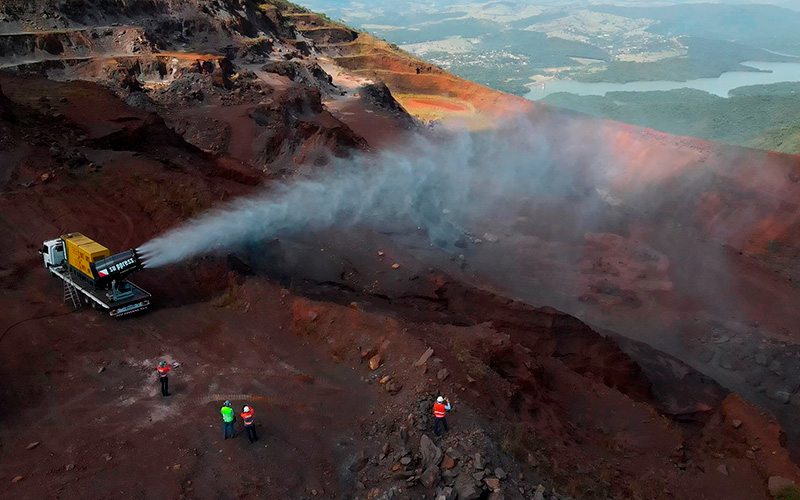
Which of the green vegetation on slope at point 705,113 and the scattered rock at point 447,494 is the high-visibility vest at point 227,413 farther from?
the green vegetation on slope at point 705,113

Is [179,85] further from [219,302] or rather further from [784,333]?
[784,333]

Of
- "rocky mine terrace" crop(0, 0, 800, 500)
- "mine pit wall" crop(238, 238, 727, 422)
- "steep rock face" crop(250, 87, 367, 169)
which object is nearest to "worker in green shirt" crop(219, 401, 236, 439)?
"rocky mine terrace" crop(0, 0, 800, 500)

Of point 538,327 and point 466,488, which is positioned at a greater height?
point 466,488

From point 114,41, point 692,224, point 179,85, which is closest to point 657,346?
point 692,224

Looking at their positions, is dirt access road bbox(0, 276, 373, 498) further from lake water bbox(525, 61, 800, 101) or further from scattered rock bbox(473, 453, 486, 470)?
lake water bbox(525, 61, 800, 101)

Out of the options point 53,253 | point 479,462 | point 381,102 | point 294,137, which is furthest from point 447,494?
point 381,102

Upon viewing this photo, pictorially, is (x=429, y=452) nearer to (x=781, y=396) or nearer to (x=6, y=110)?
(x=781, y=396)

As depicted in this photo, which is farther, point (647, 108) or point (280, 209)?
point (647, 108)
